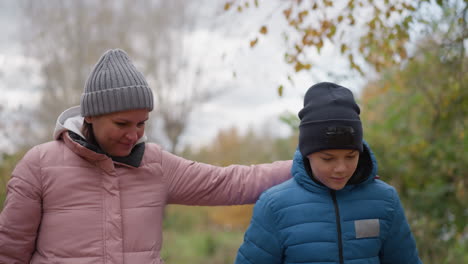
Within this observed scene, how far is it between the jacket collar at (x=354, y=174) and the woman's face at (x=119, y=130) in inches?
30.0

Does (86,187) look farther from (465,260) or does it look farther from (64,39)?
(64,39)

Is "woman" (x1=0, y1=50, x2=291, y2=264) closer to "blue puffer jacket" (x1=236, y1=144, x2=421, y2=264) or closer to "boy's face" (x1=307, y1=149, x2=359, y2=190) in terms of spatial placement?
"blue puffer jacket" (x1=236, y1=144, x2=421, y2=264)

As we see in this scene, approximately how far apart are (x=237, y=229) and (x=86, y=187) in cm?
1311

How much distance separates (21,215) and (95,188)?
1.05 feet

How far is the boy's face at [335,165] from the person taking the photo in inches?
88.0

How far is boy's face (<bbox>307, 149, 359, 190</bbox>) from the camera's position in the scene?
2.23 metres

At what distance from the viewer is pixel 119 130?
7.23ft

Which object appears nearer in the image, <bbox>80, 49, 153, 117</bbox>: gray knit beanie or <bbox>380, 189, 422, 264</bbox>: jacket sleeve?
<bbox>80, 49, 153, 117</bbox>: gray knit beanie

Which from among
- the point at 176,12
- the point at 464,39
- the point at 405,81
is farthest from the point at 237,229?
the point at 464,39

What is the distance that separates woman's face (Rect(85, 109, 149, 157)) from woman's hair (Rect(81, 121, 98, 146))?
3cm

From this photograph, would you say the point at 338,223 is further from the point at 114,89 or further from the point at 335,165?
the point at 114,89

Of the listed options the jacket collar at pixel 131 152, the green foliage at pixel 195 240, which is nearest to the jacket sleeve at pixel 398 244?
the jacket collar at pixel 131 152

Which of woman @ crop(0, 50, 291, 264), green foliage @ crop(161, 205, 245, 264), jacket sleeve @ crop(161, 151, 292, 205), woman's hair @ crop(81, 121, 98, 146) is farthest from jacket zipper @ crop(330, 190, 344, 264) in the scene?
green foliage @ crop(161, 205, 245, 264)

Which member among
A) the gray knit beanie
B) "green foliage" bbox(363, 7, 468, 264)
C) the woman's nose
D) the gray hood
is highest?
the gray knit beanie
